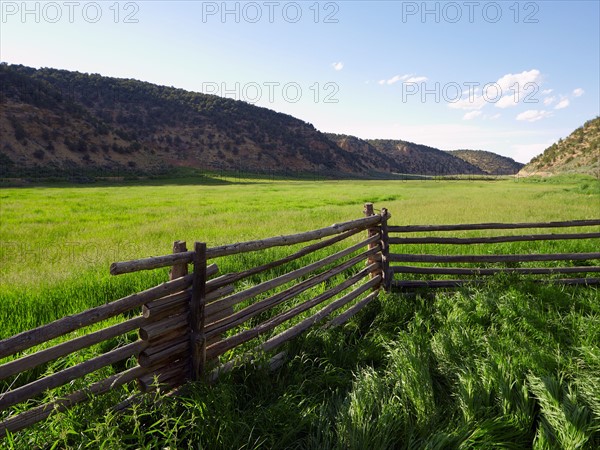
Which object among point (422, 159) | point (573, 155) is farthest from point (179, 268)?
point (422, 159)

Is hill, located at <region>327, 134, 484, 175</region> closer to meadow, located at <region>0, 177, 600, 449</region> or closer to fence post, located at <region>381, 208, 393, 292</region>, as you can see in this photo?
fence post, located at <region>381, 208, 393, 292</region>

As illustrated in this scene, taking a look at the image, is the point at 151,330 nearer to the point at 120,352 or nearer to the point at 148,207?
the point at 120,352

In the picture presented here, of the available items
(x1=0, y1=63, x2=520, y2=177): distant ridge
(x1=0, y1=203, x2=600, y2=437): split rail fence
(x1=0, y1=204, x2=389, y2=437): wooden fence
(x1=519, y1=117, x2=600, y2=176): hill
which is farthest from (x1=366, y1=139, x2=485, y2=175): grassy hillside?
(x1=0, y1=204, x2=389, y2=437): wooden fence

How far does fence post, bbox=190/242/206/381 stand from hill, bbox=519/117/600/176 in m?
59.1

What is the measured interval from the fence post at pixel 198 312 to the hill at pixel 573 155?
2325 inches

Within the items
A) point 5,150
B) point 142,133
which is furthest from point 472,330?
point 142,133

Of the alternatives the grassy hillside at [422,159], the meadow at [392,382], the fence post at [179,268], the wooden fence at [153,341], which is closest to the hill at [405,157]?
the grassy hillside at [422,159]

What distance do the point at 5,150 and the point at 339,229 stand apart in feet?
191

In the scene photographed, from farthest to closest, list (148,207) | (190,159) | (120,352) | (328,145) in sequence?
(328,145), (190,159), (148,207), (120,352)

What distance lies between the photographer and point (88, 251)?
30.7 ft

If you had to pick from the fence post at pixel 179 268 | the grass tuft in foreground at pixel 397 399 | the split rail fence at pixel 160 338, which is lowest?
the grass tuft in foreground at pixel 397 399

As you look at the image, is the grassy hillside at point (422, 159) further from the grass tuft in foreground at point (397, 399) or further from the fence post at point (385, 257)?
the grass tuft in foreground at point (397, 399)

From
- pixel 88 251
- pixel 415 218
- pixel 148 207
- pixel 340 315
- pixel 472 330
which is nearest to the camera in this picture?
pixel 472 330

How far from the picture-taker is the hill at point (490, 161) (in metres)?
149
